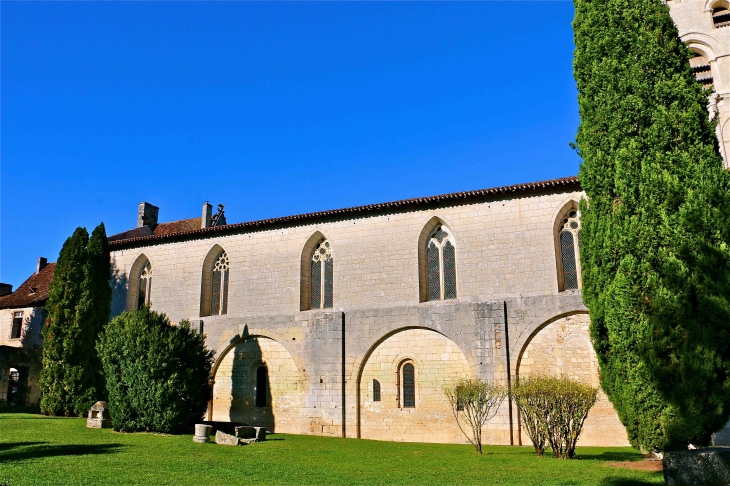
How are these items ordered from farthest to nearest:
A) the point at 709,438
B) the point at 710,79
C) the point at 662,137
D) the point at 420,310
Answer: the point at 710,79 → the point at 420,310 → the point at 662,137 → the point at 709,438

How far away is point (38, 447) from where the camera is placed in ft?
45.5

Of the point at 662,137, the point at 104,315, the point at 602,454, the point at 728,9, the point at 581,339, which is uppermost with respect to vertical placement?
the point at 728,9

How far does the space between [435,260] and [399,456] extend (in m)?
7.55

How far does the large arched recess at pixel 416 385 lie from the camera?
18625mm

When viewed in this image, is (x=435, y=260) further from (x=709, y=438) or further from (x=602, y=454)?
(x=709, y=438)

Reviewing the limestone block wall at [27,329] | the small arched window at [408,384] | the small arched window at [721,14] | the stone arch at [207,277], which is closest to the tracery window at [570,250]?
the small arched window at [408,384]

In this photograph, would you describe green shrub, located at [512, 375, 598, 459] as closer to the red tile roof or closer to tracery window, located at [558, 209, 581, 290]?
tracery window, located at [558, 209, 581, 290]

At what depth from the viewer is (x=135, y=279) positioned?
2489 cm

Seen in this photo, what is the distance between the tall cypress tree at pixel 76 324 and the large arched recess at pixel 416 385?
10.3m

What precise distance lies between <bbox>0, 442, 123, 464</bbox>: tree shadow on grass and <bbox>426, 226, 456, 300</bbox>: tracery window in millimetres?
10290

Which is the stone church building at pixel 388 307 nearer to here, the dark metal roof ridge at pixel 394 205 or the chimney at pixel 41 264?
the dark metal roof ridge at pixel 394 205

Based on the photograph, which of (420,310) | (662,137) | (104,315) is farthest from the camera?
(104,315)

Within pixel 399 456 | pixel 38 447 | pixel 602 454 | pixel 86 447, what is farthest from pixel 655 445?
pixel 38 447

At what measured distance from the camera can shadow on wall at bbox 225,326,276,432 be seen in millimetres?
21375
